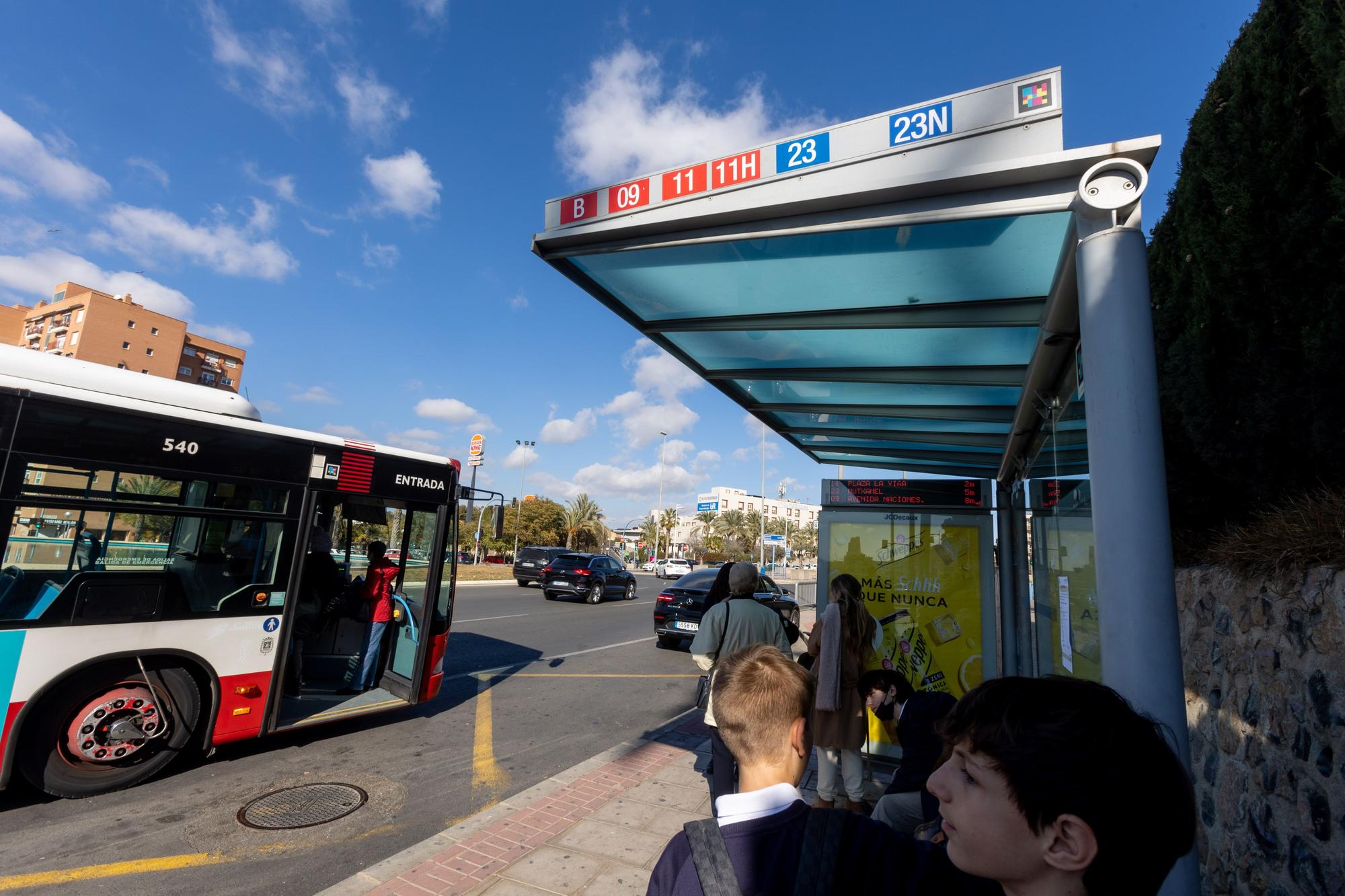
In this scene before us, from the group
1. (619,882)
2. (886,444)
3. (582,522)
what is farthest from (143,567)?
(582,522)

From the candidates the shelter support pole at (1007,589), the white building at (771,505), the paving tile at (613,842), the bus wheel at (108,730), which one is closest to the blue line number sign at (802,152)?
the paving tile at (613,842)

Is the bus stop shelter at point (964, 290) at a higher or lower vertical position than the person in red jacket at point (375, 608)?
higher

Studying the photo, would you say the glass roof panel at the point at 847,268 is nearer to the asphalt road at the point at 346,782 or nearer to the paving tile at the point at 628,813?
the paving tile at the point at 628,813

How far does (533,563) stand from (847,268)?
86.5ft

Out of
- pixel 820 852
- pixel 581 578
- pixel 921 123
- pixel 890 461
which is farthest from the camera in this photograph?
pixel 581 578

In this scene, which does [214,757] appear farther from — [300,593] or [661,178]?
[661,178]

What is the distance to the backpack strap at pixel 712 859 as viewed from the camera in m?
1.15

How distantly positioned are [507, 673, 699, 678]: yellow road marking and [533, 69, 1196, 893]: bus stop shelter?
5.77 metres

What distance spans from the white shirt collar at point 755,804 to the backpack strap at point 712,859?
0.17 ft

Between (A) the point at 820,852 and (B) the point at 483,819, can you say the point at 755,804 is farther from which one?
(B) the point at 483,819

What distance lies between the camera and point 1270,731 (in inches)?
110

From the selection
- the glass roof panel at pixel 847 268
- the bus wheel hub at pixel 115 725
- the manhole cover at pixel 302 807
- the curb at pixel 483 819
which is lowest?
the manhole cover at pixel 302 807

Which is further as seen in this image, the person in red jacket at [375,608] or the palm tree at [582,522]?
the palm tree at [582,522]

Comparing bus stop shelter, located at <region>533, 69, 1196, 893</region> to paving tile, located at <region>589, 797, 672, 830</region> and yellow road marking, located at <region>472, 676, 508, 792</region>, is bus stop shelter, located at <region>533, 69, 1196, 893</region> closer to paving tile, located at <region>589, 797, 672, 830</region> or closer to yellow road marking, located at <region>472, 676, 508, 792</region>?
paving tile, located at <region>589, 797, 672, 830</region>
